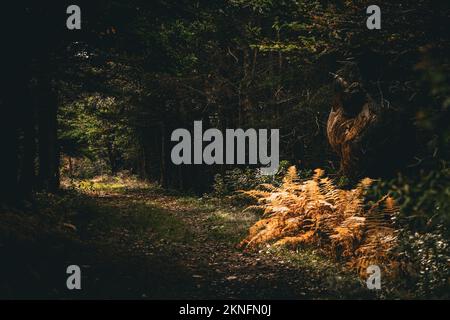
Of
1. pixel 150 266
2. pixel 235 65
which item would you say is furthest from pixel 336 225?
pixel 235 65

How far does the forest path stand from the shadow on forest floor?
2cm

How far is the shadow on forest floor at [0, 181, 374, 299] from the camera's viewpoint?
23.6ft

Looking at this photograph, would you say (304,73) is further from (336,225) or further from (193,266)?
(193,266)

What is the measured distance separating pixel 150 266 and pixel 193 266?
894mm

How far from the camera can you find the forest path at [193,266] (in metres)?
7.44

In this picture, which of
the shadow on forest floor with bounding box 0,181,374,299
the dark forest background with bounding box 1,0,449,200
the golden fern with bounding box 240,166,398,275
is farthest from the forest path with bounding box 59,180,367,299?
the dark forest background with bounding box 1,0,449,200

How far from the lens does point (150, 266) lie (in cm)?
895

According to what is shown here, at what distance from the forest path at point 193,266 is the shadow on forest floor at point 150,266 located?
2 cm

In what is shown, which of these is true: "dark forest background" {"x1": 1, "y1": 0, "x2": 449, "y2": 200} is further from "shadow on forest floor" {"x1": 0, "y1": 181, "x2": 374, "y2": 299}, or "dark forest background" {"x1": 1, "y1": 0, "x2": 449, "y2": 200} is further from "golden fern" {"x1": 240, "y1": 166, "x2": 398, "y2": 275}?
"shadow on forest floor" {"x1": 0, "y1": 181, "x2": 374, "y2": 299}

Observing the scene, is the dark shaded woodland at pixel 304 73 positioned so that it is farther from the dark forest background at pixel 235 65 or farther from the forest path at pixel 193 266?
the forest path at pixel 193 266

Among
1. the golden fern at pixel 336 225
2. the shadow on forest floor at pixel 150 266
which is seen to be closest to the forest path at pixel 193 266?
the shadow on forest floor at pixel 150 266

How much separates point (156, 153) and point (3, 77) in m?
27.3

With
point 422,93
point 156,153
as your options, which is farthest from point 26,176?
point 156,153

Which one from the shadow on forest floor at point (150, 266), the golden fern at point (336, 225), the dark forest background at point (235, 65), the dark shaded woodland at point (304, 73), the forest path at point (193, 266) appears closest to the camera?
the shadow on forest floor at point (150, 266)
